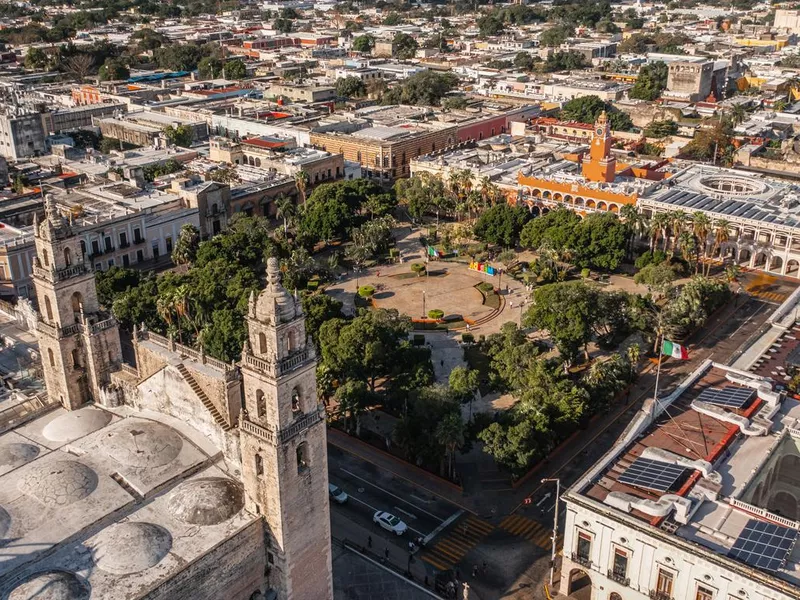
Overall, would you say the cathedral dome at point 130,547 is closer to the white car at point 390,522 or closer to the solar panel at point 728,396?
the white car at point 390,522

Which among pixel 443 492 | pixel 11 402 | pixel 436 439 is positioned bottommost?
pixel 443 492

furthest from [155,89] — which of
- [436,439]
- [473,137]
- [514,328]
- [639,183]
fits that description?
[436,439]

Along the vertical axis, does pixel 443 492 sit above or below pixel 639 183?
below

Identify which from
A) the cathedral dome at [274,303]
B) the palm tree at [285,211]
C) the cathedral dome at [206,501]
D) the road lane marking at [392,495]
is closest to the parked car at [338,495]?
the road lane marking at [392,495]

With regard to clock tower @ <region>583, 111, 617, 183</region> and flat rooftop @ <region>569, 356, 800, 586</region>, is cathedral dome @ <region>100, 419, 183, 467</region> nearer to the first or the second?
flat rooftop @ <region>569, 356, 800, 586</region>

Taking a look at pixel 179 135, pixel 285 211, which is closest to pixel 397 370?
pixel 285 211

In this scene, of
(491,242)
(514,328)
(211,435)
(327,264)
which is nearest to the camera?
(211,435)

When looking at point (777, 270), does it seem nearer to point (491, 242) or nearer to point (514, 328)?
point (491, 242)

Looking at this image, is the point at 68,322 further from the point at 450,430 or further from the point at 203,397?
the point at 450,430
